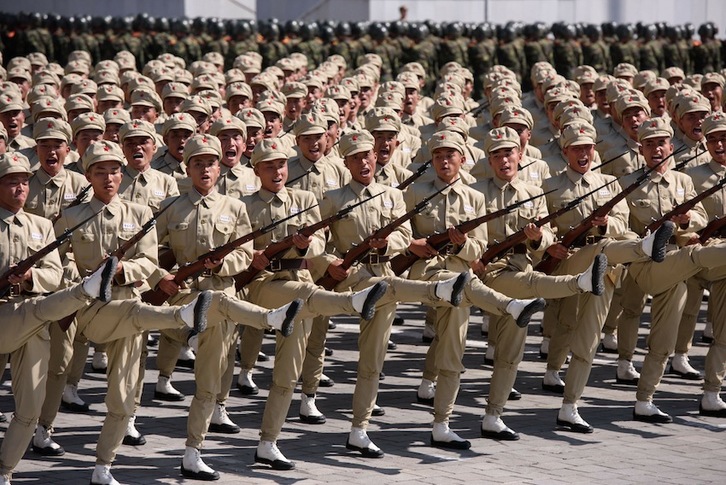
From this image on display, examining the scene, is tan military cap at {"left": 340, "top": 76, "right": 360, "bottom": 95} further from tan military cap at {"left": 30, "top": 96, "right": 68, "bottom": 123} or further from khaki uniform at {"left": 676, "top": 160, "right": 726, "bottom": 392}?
khaki uniform at {"left": 676, "top": 160, "right": 726, "bottom": 392}

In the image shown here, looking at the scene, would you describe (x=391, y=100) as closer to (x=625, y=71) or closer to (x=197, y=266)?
(x=625, y=71)

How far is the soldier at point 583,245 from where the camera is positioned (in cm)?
1133

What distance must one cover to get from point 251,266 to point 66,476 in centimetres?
180

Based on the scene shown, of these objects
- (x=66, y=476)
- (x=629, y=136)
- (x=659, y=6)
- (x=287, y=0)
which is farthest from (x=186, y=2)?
(x=66, y=476)

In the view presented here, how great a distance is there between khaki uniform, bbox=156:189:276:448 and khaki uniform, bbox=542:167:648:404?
99.2 inches

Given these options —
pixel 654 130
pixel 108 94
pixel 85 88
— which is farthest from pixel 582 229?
pixel 85 88

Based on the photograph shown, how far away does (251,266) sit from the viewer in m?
10.4

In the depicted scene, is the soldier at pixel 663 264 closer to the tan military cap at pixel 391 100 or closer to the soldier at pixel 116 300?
the soldier at pixel 116 300

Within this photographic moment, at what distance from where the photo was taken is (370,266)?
10.8 meters

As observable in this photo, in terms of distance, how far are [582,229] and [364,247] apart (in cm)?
174

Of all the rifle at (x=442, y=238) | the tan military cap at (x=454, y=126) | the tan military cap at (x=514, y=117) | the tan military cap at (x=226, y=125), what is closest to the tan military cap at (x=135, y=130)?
the tan military cap at (x=226, y=125)

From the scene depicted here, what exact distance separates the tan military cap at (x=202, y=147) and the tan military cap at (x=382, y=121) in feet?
9.36

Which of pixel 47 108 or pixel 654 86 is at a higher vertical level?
pixel 654 86

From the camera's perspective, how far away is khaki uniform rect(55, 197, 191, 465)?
944cm
